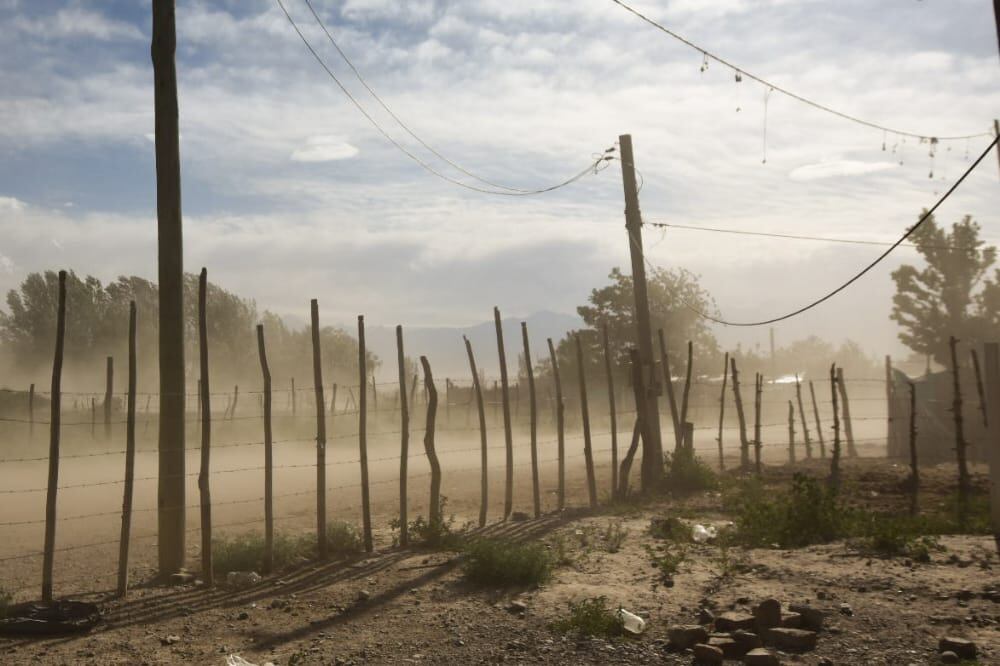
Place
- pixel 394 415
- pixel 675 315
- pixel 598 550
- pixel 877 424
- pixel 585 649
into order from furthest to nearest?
pixel 675 315
pixel 877 424
pixel 394 415
pixel 598 550
pixel 585 649

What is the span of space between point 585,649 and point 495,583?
2.23 metres

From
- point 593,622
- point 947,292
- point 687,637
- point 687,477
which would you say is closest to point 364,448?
point 593,622

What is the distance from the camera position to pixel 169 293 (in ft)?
31.7

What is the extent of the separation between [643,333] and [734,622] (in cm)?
1017

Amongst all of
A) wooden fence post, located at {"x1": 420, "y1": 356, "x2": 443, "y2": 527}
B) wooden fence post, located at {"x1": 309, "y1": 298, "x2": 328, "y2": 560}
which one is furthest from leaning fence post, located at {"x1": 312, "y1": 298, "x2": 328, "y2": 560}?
wooden fence post, located at {"x1": 420, "y1": 356, "x2": 443, "y2": 527}

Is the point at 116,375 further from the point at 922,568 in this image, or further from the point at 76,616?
the point at 922,568

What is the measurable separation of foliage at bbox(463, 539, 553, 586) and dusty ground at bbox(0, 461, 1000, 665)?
0.76ft

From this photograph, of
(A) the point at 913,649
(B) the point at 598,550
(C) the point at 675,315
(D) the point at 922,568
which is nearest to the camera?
(A) the point at 913,649

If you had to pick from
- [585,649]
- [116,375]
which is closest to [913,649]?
[585,649]

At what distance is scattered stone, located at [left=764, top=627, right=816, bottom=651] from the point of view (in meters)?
6.45

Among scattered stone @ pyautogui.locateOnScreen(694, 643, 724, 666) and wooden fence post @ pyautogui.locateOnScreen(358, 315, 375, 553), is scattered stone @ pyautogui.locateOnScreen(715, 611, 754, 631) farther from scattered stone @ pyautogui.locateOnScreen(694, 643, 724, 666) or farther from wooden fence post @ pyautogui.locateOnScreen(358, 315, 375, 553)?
wooden fence post @ pyautogui.locateOnScreen(358, 315, 375, 553)

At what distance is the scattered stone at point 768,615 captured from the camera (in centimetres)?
684

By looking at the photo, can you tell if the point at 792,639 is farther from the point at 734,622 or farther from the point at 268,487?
the point at 268,487

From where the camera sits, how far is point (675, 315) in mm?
49438
